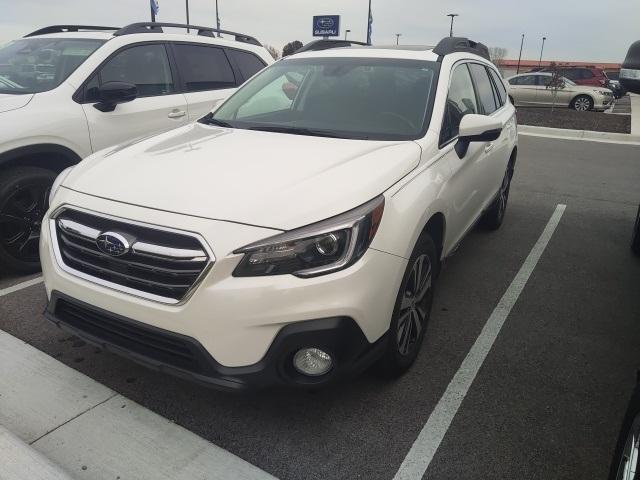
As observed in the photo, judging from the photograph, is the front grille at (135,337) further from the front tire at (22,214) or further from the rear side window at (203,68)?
the rear side window at (203,68)

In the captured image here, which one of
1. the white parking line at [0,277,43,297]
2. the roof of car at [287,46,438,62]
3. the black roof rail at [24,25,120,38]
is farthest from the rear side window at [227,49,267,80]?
the white parking line at [0,277,43,297]

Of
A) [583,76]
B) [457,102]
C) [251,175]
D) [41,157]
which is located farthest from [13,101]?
[583,76]

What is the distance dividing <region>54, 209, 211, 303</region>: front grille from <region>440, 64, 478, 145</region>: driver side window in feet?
5.82

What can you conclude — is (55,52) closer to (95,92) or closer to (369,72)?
(95,92)

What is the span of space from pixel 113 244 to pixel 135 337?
427 mm

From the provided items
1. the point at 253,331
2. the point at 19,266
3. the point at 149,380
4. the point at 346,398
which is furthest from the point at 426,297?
the point at 19,266

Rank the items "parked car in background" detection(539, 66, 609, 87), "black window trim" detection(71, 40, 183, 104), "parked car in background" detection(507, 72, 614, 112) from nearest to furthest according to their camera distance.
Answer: "black window trim" detection(71, 40, 183, 104), "parked car in background" detection(507, 72, 614, 112), "parked car in background" detection(539, 66, 609, 87)

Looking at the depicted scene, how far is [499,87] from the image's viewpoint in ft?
18.0

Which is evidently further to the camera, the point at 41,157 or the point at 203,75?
the point at 203,75

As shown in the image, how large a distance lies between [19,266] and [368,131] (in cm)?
287

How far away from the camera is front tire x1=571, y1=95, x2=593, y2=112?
1933cm

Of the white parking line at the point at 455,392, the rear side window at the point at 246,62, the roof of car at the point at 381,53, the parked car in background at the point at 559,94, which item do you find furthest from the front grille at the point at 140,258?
the parked car in background at the point at 559,94

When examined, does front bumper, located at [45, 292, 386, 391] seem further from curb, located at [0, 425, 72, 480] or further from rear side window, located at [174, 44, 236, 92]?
rear side window, located at [174, 44, 236, 92]

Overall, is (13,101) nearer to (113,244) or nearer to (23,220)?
(23,220)
